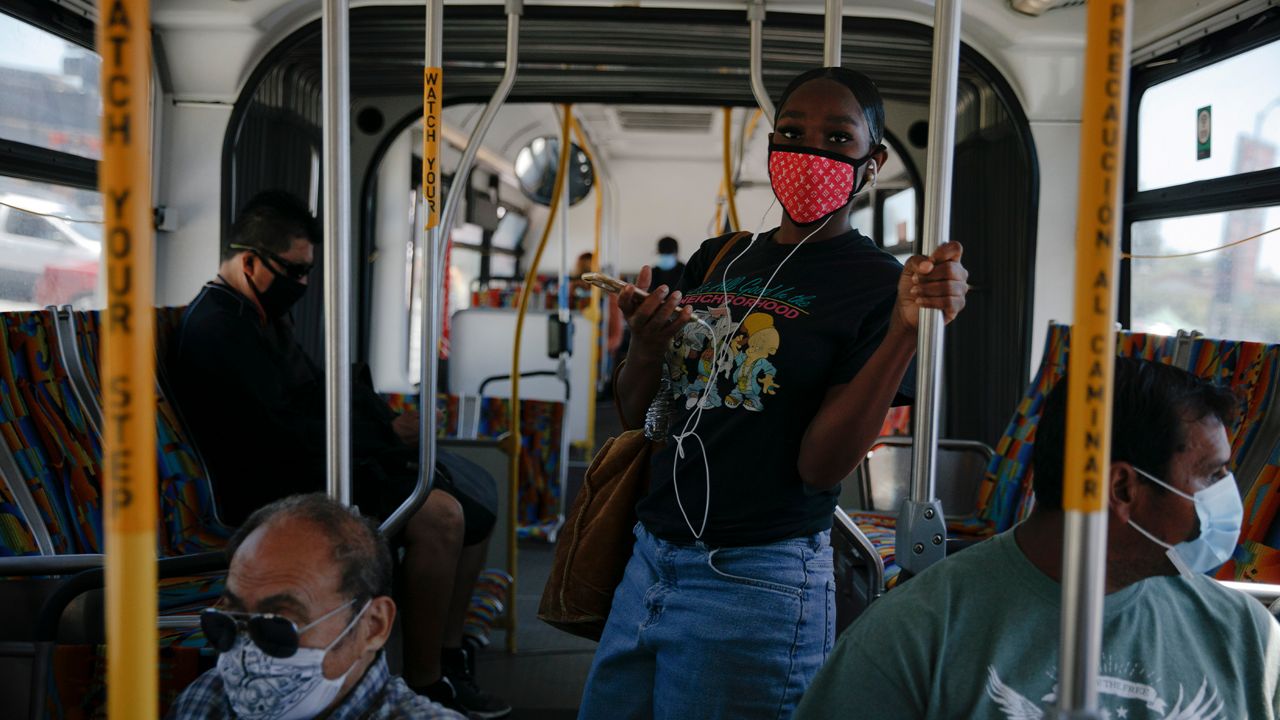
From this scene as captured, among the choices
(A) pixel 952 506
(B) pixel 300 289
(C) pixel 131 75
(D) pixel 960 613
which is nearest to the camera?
(C) pixel 131 75

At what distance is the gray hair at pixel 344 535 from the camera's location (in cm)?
132

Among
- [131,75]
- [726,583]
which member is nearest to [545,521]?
[726,583]

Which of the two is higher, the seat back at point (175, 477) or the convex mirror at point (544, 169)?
the convex mirror at point (544, 169)

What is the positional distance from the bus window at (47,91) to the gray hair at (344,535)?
81.4 inches

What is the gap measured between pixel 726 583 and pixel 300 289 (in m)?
2.18

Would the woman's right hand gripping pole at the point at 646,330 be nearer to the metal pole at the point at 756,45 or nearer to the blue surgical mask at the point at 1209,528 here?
the blue surgical mask at the point at 1209,528

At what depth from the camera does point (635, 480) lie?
1577 millimetres

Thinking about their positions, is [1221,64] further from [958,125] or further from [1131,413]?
[1131,413]

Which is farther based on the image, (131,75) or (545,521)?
(545,521)

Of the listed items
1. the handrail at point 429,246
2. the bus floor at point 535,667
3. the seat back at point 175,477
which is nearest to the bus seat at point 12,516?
the seat back at point 175,477

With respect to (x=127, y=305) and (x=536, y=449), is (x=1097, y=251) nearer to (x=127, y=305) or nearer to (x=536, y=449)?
(x=127, y=305)

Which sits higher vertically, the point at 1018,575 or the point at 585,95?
the point at 585,95

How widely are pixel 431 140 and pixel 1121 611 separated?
4.67ft

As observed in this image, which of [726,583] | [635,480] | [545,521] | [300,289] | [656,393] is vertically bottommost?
[545,521]
